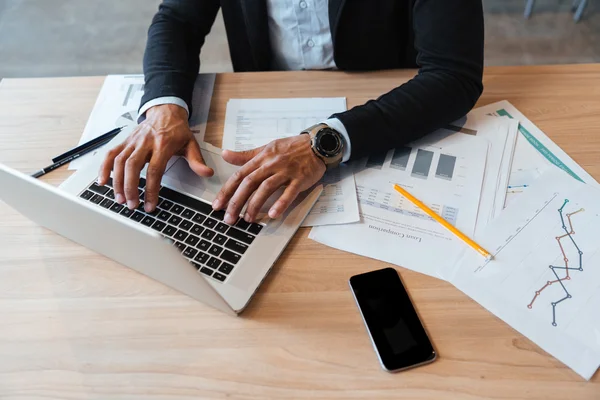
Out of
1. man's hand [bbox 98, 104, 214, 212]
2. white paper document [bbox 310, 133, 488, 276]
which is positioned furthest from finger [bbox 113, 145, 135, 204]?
white paper document [bbox 310, 133, 488, 276]

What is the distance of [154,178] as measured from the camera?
79 cm

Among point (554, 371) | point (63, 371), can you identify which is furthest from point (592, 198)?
point (63, 371)

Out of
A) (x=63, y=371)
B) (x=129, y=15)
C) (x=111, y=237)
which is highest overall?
(x=111, y=237)

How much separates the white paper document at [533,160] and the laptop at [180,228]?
0.34 metres

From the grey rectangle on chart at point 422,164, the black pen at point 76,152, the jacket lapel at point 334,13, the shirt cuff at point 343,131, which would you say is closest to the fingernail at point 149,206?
the black pen at point 76,152

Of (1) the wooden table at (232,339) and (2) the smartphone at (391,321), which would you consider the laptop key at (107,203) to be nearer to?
(1) the wooden table at (232,339)

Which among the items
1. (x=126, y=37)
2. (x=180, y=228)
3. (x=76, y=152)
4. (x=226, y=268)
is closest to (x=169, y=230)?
(x=180, y=228)

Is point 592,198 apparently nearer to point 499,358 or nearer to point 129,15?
point 499,358

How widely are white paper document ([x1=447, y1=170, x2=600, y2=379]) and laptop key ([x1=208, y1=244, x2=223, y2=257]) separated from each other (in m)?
0.34

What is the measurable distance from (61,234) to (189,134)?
0.27m

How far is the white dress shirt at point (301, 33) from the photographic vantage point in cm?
109

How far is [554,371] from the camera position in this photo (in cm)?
61

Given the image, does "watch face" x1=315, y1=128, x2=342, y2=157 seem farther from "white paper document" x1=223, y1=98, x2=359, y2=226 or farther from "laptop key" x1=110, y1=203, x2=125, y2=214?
"laptop key" x1=110, y1=203, x2=125, y2=214

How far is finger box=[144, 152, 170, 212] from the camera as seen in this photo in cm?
77
